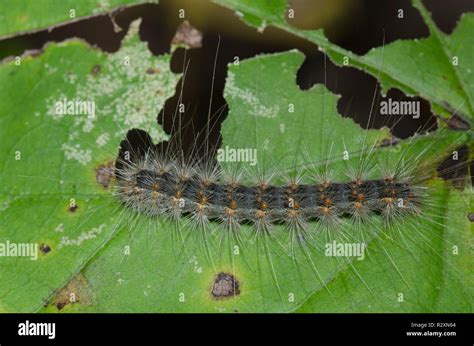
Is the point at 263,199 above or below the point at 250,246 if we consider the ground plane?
above

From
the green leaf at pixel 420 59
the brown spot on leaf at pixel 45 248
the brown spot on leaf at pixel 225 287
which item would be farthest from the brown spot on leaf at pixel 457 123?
the brown spot on leaf at pixel 45 248

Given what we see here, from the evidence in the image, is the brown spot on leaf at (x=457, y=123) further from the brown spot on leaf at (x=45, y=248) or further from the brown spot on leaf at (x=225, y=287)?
the brown spot on leaf at (x=45, y=248)

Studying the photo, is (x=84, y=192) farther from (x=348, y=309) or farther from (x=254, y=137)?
(x=348, y=309)

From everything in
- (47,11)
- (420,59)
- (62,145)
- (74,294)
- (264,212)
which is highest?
(47,11)

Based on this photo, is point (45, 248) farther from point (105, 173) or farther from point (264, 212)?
point (264, 212)

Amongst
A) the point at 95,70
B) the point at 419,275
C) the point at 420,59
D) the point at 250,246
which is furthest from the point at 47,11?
the point at 419,275
